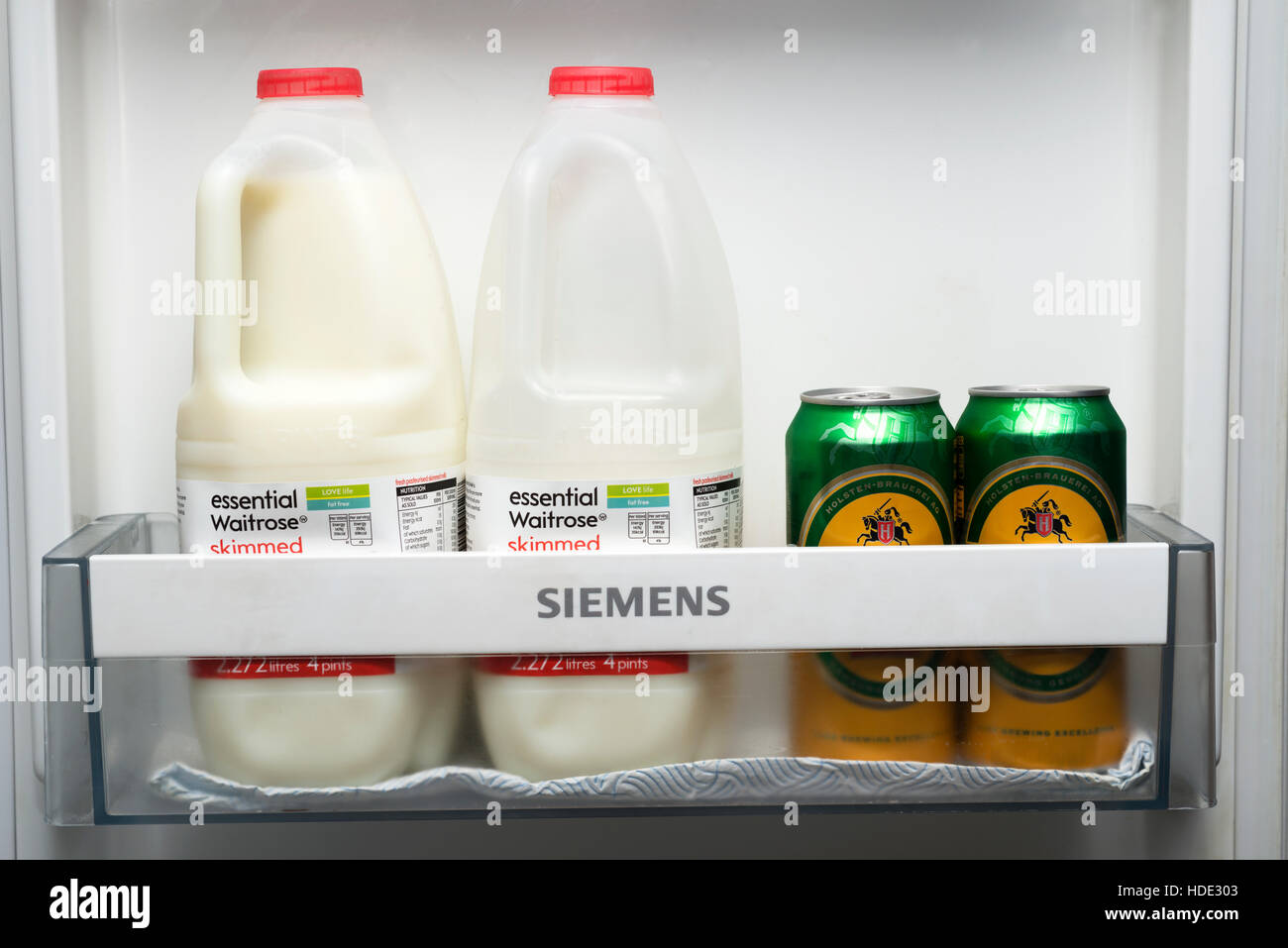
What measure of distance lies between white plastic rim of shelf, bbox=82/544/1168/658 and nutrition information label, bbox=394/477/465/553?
0.04 metres

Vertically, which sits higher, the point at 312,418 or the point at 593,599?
the point at 312,418

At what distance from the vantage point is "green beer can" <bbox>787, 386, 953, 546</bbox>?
712 mm

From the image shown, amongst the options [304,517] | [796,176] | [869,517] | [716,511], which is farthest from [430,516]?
[796,176]

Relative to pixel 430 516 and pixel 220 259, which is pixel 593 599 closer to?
pixel 430 516

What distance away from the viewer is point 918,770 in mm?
718

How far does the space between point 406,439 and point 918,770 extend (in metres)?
0.41

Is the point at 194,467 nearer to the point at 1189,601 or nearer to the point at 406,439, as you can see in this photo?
the point at 406,439

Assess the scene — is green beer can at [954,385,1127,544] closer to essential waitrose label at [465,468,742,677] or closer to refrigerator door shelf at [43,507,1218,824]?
refrigerator door shelf at [43,507,1218,824]

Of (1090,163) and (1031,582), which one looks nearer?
(1031,582)

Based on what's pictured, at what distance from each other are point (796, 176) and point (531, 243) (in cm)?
25

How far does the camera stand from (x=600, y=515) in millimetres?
726
